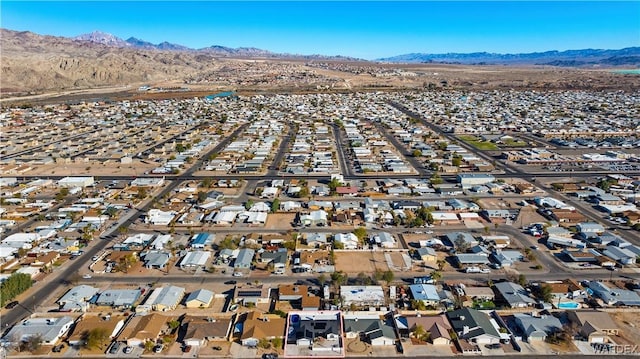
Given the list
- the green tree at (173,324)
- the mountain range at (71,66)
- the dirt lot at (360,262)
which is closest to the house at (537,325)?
the dirt lot at (360,262)

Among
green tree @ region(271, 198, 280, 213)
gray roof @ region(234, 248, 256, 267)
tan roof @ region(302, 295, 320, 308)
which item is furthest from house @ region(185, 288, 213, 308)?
green tree @ region(271, 198, 280, 213)

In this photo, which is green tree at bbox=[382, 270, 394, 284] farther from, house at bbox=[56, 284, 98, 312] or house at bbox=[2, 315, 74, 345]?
house at bbox=[2, 315, 74, 345]

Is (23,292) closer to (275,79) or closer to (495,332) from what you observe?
(495,332)

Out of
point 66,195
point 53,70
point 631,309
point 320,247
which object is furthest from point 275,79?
point 631,309

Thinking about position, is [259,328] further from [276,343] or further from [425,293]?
[425,293]

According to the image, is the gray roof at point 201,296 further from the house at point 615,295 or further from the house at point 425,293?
the house at point 615,295

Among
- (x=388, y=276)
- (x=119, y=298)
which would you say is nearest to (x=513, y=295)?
(x=388, y=276)
